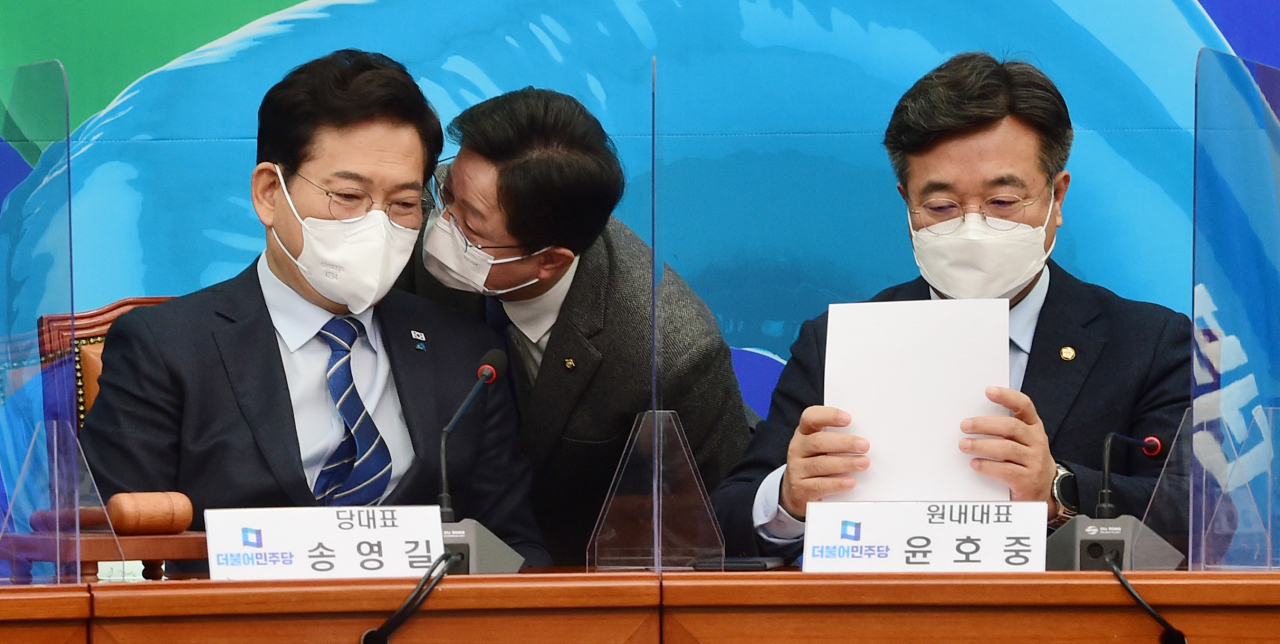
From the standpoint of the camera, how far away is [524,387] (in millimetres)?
2236

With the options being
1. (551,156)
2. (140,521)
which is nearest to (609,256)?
(551,156)

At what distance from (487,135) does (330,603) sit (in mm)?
1153

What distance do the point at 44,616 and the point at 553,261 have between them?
3.85 ft

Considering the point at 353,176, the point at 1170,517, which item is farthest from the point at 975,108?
the point at 353,176

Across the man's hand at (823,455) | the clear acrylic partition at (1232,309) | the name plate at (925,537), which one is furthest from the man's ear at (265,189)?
the clear acrylic partition at (1232,309)

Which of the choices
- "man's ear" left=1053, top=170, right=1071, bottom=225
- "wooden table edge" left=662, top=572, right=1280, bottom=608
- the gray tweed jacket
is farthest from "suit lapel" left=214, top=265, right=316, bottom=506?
"man's ear" left=1053, top=170, right=1071, bottom=225

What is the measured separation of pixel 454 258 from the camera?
7.22 feet

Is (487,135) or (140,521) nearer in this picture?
(140,521)

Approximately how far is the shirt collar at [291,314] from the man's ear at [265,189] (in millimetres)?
96

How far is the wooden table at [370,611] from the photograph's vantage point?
1.27 metres

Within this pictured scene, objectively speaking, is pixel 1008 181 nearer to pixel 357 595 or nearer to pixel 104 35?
pixel 357 595

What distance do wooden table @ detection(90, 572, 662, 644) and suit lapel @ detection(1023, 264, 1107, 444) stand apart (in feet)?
2.61

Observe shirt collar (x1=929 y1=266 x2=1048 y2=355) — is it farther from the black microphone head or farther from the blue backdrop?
the black microphone head

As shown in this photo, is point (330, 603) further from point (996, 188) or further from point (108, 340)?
point (996, 188)
